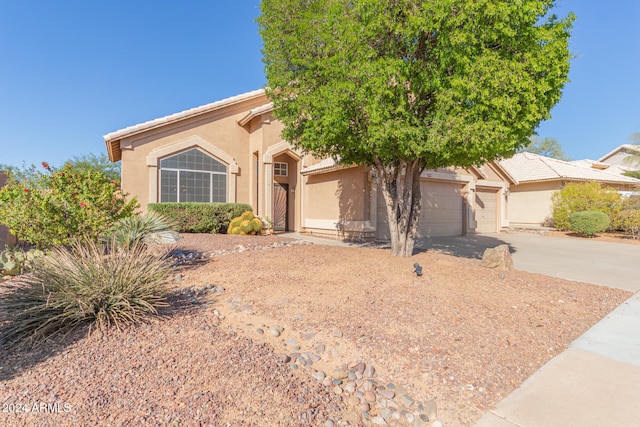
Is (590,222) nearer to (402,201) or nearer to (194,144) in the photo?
(402,201)

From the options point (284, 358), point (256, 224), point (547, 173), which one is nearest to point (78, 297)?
point (284, 358)

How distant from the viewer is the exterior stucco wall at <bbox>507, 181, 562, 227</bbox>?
62.6ft

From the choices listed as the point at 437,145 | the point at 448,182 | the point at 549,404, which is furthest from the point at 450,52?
the point at 448,182

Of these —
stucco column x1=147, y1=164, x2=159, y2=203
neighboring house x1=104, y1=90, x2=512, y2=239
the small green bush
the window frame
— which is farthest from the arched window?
the small green bush

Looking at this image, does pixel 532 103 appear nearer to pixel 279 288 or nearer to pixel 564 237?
pixel 279 288

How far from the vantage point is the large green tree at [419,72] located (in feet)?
18.1

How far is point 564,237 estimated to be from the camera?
15.9 metres

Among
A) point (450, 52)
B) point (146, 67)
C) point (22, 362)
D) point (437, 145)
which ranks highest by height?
point (146, 67)

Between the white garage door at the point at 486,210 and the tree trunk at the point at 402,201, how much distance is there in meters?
11.0

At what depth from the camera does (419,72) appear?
630 cm

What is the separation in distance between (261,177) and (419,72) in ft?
30.9

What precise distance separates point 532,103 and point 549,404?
16.5ft

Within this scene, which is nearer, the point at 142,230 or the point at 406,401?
the point at 406,401

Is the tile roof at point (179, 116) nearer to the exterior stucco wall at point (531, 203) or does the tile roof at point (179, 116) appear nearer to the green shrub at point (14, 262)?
the green shrub at point (14, 262)
